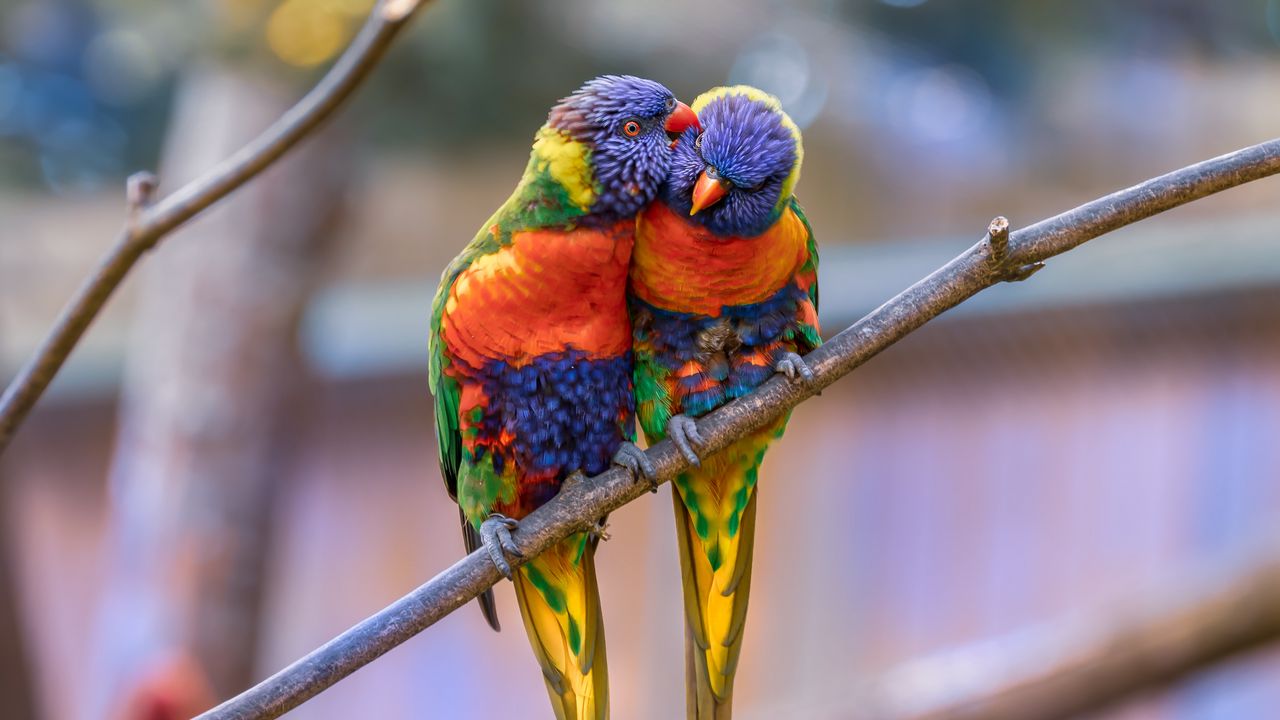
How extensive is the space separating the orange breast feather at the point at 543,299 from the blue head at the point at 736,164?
0.09 metres

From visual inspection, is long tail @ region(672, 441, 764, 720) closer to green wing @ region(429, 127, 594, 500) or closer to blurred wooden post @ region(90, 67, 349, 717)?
green wing @ region(429, 127, 594, 500)

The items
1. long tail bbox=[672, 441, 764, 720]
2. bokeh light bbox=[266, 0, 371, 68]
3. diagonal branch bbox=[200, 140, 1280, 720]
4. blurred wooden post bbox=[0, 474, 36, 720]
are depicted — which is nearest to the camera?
diagonal branch bbox=[200, 140, 1280, 720]

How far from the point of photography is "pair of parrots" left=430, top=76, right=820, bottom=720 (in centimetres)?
114

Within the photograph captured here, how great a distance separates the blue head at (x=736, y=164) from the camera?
1105 millimetres

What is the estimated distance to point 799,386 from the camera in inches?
43.1

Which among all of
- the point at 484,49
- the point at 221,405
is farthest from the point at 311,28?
the point at 221,405

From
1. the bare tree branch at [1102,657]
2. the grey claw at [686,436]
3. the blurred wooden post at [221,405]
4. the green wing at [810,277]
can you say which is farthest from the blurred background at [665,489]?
the grey claw at [686,436]

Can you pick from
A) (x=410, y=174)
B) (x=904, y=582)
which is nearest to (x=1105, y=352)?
(x=904, y=582)

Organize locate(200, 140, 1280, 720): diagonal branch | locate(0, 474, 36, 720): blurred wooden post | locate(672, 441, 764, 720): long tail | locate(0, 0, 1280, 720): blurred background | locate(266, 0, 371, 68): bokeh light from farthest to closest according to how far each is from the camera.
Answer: locate(0, 0, 1280, 720): blurred background, locate(266, 0, 371, 68): bokeh light, locate(0, 474, 36, 720): blurred wooden post, locate(672, 441, 764, 720): long tail, locate(200, 140, 1280, 720): diagonal branch

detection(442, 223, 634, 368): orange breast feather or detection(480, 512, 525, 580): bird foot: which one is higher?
detection(442, 223, 634, 368): orange breast feather

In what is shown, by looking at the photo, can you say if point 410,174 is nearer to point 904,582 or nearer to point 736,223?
point 904,582

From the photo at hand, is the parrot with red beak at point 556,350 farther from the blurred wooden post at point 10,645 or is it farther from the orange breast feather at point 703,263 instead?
the blurred wooden post at point 10,645

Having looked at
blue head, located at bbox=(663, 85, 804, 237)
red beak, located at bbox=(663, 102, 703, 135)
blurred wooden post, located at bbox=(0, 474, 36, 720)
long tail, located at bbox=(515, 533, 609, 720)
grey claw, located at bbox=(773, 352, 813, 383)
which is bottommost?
long tail, located at bbox=(515, 533, 609, 720)

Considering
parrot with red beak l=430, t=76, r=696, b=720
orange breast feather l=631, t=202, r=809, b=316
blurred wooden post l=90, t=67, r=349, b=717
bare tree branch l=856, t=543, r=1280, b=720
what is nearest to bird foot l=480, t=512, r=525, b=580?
parrot with red beak l=430, t=76, r=696, b=720
